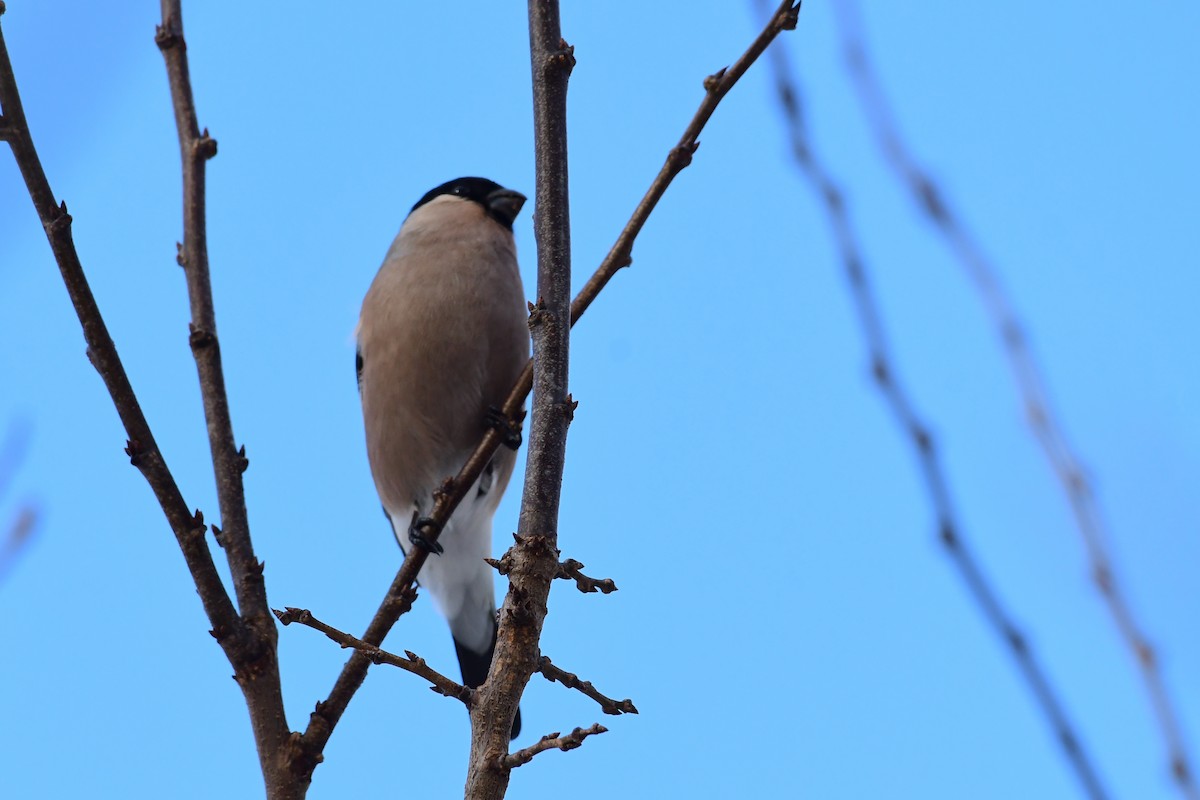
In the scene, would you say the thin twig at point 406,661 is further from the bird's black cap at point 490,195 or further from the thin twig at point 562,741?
the bird's black cap at point 490,195

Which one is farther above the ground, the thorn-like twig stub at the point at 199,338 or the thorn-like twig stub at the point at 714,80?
the thorn-like twig stub at the point at 199,338

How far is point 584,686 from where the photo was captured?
67.1 inches

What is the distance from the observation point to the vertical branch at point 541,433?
4.82ft

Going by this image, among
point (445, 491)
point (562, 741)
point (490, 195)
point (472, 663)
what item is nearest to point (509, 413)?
point (445, 491)

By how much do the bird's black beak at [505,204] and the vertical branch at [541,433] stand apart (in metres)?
2.32

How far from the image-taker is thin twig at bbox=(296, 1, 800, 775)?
1.82m

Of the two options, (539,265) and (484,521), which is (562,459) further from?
(484,521)

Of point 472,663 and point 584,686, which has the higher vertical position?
point 472,663

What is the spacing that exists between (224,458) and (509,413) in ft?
2.03

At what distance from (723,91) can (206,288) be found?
146cm

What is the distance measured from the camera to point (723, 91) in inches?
72.3

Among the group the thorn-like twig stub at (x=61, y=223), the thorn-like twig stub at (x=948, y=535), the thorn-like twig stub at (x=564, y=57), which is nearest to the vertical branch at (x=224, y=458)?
the thorn-like twig stub at (x=61, y=223)

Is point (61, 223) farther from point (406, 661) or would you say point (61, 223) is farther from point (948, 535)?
point (948, 535)

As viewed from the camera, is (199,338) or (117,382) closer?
(117,382)
